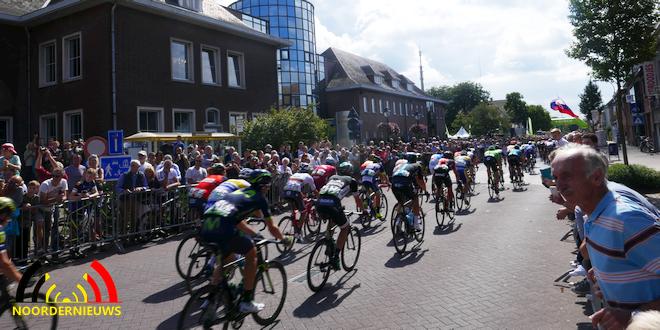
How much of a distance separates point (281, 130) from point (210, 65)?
23.1 ft

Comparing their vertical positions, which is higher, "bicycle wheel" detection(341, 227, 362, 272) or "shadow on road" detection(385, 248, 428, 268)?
"bicycle wheel" detection(341, 227, 362, 272)

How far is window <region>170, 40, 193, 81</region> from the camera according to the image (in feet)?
76.8

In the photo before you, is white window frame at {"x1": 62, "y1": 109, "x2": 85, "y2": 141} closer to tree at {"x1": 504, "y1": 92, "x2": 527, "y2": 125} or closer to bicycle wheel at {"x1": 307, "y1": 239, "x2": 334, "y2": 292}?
bicycle wheel at {"x1": 307, "y1": 239, "x2": 334, "y2": 292}

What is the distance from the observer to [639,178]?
1332cm

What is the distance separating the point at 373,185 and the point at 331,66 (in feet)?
141

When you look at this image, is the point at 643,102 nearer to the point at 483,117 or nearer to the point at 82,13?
the point at 483,117

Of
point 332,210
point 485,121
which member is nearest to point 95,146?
point 332,210

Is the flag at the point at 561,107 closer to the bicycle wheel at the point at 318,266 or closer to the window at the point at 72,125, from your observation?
the bicycle wheel at the point at 318,266

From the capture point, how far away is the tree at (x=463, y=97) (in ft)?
312

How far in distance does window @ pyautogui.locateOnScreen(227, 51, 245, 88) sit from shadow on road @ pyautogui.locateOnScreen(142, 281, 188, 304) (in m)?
21.0

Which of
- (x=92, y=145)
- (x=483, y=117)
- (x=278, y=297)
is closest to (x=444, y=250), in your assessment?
(x=278, y=297)

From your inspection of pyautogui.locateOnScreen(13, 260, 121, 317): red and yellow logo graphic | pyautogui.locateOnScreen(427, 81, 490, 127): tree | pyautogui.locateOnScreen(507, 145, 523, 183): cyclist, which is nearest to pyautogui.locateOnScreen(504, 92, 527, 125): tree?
pyautogui.locateOnScreen(427, 81, 490, 127): tree

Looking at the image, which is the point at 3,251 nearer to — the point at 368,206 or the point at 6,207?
the point at 6,207

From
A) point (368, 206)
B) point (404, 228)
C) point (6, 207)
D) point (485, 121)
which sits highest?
point (485, 121)
